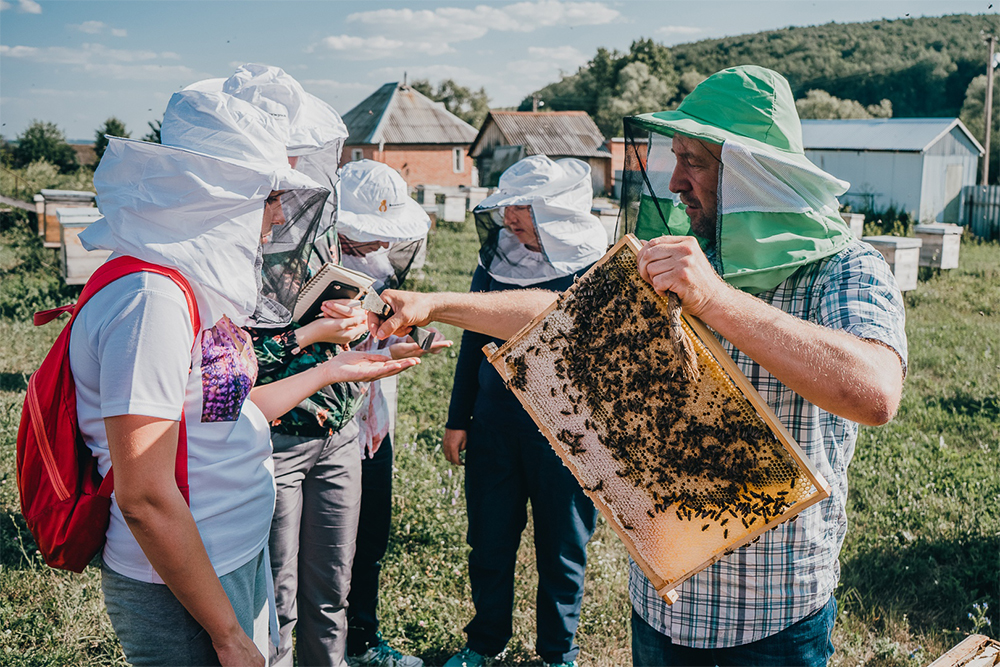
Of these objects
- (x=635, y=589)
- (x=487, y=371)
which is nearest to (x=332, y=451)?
(x=487, y=371)

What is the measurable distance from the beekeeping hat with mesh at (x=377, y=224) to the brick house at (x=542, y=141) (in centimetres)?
3619

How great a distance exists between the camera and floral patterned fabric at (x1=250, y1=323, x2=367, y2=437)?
2.75m

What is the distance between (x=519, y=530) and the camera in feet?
11.5

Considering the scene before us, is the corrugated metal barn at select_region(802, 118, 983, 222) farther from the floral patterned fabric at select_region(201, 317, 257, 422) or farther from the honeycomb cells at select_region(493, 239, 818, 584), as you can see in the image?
the floral patterned fabric at select_region(201, 317, 257, 422)

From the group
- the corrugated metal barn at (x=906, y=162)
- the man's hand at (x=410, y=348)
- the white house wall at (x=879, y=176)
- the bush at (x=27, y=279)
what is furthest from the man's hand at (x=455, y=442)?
the corrugated metal barn at (x=906, y=162)

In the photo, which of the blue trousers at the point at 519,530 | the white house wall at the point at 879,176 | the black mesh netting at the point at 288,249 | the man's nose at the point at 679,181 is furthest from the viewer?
the white house wall at the point at 879,176

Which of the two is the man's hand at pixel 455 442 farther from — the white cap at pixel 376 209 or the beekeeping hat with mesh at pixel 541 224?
the white cap at pixel 376 209

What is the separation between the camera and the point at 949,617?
12.0 ft

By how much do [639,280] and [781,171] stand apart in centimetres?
50

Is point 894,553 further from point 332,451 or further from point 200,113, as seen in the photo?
point 200,113

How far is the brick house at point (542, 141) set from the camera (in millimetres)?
40250

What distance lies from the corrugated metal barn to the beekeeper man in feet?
84.7

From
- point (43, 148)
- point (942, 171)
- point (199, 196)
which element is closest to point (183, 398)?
point (199, 196)

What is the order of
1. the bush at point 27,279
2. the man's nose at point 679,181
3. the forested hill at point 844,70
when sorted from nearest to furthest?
the man's nose at point 679,181 < the bush at point 27,279 < the forested hill at point 844,70
